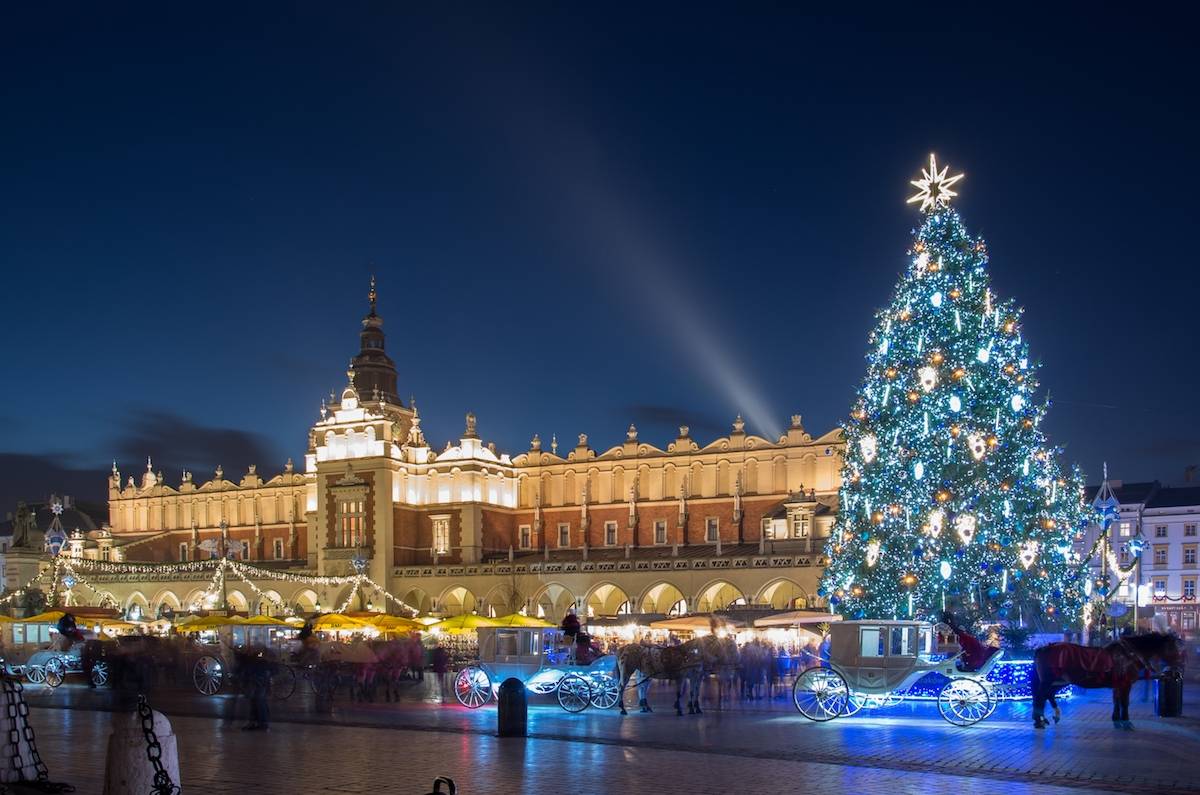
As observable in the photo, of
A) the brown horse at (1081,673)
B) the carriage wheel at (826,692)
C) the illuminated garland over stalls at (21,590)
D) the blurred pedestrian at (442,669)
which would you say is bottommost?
the illuminated garland over stalls at (21,590)

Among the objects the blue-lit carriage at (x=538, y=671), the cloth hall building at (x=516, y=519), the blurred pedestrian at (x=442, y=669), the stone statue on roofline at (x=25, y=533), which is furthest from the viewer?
the stone statue on roofline at (x=25, y=533)

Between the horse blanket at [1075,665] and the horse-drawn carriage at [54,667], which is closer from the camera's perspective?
the horse blanket at [1075,665]

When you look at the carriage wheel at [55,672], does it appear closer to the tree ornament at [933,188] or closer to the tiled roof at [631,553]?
the tree ornament at [933,188]

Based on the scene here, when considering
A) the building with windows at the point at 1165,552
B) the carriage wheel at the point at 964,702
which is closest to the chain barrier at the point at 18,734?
the carriage wheel at the point at 964,702

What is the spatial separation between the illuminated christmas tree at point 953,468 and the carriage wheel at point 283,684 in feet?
42.1

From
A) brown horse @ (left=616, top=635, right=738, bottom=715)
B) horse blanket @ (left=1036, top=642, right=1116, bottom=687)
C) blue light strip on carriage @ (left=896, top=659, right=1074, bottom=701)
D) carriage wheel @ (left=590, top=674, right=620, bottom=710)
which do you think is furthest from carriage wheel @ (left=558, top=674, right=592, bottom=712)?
horse blanket @ (left=1036, top=642, right=1116, bottom=687)

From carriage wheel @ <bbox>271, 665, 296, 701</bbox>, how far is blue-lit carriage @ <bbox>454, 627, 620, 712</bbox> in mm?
5000

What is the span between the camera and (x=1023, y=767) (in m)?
15.6

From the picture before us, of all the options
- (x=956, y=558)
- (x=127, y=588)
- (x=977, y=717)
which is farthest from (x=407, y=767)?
(x=127, y=588)

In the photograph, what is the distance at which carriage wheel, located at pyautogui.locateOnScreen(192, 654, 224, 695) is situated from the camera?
3092 cm

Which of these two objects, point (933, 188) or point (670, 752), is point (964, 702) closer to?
point (670, 752)

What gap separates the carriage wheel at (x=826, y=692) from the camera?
875 inches

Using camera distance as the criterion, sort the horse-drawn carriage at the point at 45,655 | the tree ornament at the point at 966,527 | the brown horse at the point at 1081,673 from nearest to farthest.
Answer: the brown horse at the point at 1081,673, the tree ornament at the point at 966,527, the horse-drawn carriage at the point at 45,655

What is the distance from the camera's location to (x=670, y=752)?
57.0 feet
